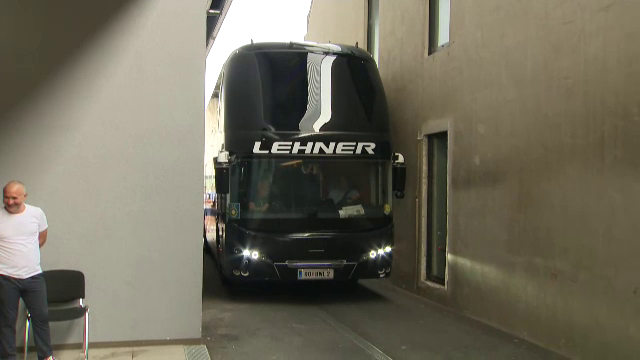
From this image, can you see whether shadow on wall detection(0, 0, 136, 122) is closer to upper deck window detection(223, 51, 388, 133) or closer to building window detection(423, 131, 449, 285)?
upper deck window detection(223, 51, 388, 133)

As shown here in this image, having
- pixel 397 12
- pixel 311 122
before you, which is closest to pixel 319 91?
pixel 311 122

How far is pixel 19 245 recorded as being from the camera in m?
6.09

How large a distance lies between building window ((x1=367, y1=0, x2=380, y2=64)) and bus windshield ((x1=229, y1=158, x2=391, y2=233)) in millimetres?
5280

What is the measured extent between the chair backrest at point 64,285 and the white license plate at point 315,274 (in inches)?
168

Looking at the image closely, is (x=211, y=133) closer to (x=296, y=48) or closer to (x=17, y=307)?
(x=296, y=48)

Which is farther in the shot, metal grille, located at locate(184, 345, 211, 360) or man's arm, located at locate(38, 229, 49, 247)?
metal grille, located at locate(184, 345, 211, 360)

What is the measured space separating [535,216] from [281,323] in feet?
11.9

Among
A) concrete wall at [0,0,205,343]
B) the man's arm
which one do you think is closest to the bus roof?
concrete wall at [0,0,205,343]

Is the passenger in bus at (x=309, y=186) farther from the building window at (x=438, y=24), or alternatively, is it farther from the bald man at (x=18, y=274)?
the bald man at (x=18, y=274)

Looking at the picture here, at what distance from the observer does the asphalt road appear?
768cm

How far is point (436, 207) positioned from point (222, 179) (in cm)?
370

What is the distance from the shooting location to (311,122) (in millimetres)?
10805

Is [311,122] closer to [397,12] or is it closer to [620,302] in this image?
[397,12]

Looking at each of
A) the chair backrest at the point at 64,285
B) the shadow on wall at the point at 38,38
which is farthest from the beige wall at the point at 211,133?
the chair backrest at the point at 64,285
